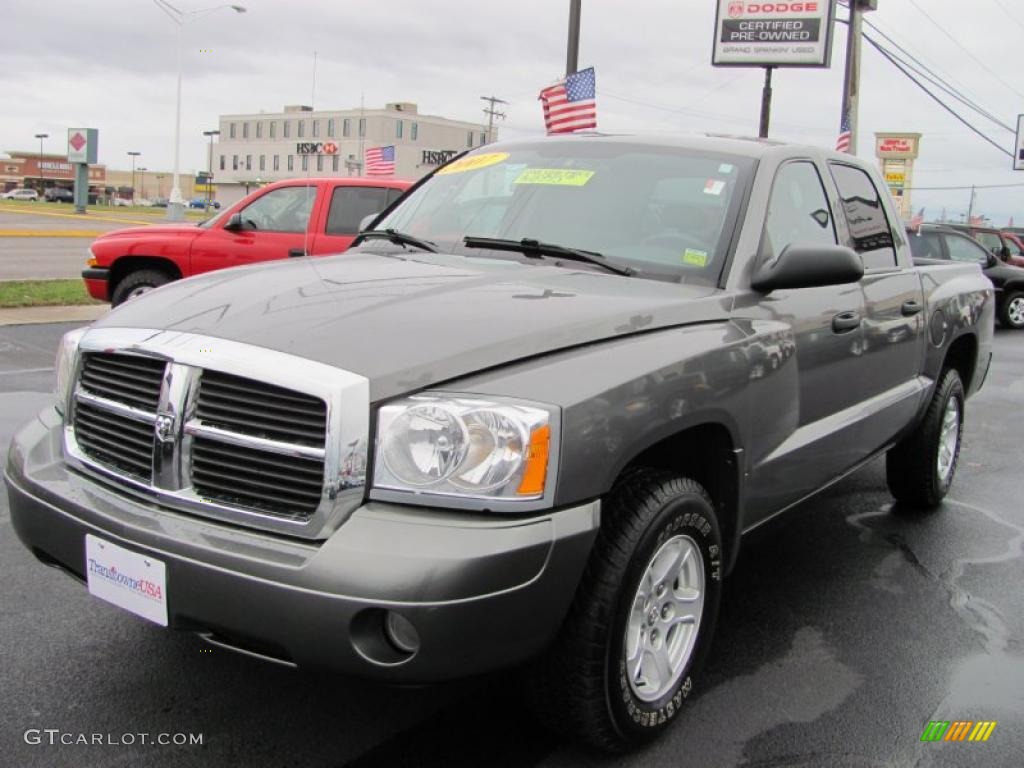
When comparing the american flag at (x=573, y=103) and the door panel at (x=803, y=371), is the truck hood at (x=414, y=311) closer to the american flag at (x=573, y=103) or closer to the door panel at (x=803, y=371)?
the door panel at (x=803, y=371)

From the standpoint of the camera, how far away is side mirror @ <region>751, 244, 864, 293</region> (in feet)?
10.6

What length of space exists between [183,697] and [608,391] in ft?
5.37

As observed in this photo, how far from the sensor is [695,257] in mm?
3350

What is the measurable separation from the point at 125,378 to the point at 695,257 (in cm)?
188

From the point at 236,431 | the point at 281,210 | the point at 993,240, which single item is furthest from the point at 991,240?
the point at 236,431

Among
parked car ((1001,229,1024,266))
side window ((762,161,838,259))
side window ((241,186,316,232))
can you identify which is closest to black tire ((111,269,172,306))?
side window ((241,186,316,232))

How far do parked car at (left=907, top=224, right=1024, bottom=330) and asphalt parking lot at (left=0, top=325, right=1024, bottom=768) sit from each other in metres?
11.8

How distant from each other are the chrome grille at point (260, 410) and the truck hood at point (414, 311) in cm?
11

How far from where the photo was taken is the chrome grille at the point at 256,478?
2.31 metres

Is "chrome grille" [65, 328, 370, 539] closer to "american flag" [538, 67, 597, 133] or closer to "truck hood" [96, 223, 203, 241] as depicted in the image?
"truck hood" [96, 223, 203, 241]

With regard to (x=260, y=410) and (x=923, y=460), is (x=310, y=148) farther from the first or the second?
(x=260, y=410)

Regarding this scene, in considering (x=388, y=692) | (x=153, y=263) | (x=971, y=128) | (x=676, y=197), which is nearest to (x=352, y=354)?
(x=388, y=692)

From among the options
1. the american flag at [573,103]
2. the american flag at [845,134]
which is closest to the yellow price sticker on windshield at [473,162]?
the american flag at [573,103]

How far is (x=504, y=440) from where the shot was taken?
7.50ft
